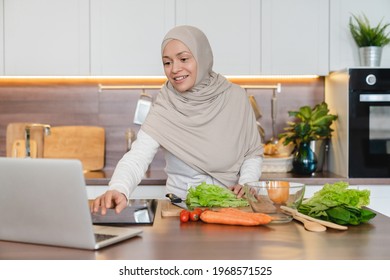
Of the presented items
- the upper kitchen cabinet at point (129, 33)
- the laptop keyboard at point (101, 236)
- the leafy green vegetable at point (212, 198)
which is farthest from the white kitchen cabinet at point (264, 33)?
the laptop keyboard at point (101, 236)

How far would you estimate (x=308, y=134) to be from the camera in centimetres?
340

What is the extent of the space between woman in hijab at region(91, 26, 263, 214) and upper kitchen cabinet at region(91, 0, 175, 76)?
964 millimetres

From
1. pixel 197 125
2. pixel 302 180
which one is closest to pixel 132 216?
pixel 197 125

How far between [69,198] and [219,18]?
92.4 inches

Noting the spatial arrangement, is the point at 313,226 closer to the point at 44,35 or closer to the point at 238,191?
the point at 238,191

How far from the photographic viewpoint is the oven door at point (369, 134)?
322 cm

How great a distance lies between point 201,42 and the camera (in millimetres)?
2400

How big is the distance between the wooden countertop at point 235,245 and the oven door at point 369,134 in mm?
1653

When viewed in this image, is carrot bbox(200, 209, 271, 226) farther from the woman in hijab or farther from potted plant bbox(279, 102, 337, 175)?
potted plant bbox(279, 102, 337, 175)

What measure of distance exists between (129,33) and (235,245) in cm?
229

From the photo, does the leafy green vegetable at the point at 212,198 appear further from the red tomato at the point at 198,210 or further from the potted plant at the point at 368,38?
the potted plant at the point at 368,38

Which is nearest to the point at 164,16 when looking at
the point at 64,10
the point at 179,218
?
the point at 64,10

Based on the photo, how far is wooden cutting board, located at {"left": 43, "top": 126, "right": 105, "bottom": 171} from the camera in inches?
145

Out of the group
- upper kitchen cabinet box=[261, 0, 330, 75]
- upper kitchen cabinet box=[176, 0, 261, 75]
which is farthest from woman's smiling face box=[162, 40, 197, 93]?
upper kitchen cabinet box=[261, 0, 330, 75]
